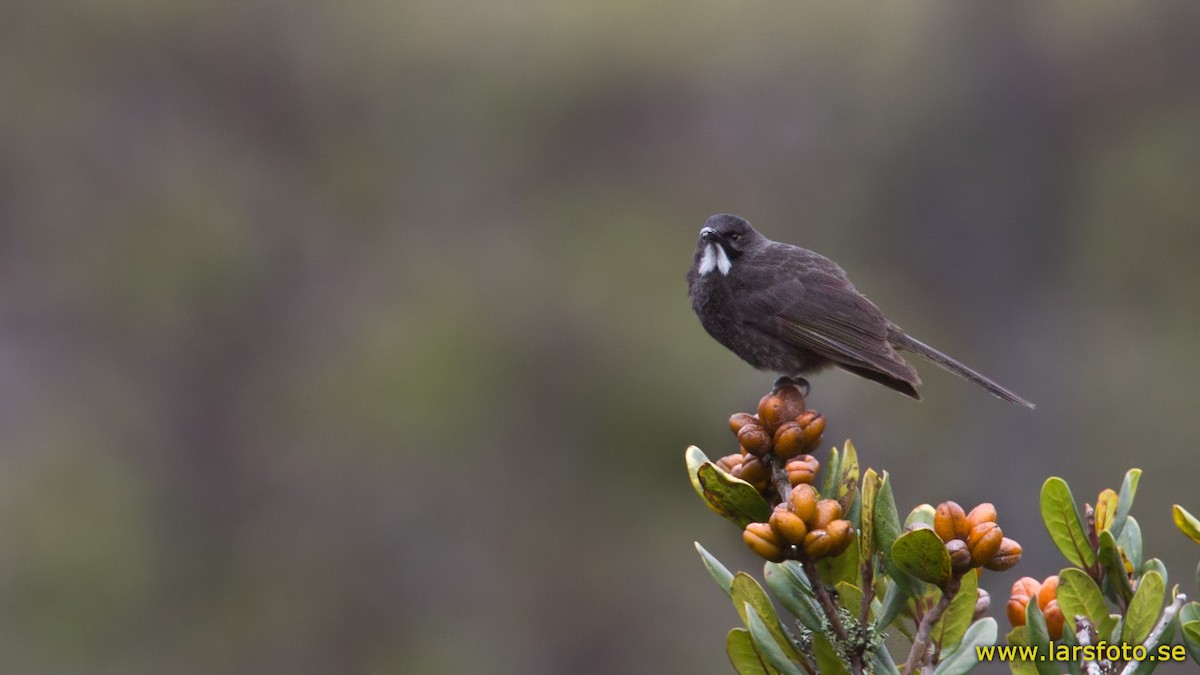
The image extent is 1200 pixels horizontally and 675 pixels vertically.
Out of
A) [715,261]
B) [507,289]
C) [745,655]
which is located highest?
[507,289]

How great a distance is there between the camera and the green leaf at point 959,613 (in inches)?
89.8

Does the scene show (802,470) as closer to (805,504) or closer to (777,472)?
(777,472)

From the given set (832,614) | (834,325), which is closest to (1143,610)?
(832,614)

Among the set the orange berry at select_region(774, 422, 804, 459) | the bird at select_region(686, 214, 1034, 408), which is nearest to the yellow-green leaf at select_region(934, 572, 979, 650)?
the orange berry at select_region(774, 422, 804, 459)

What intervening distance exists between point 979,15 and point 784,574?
37.0ft

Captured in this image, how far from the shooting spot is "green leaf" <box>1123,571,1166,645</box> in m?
2.14

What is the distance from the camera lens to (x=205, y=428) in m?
12.4

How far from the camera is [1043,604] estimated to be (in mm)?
2371

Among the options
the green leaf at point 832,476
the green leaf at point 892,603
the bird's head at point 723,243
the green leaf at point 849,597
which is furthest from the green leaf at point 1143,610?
the bird's head at point 723,243

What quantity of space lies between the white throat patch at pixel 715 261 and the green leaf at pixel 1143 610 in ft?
8.74

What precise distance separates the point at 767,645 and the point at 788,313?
7.82 ft

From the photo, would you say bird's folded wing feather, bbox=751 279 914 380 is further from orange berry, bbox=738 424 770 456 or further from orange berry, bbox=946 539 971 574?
orange berry, bbox=946 539 971 574

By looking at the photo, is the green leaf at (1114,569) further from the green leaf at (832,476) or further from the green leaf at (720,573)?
the green leaf at (720,573)

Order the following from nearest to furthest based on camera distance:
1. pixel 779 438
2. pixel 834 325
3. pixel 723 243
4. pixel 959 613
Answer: pixel 959 613, pixel 779 438, pixel 834 325, pixel 723 243
